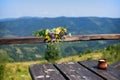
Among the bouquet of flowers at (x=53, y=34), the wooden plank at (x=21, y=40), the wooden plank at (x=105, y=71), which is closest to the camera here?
the wooden plank at (x=105, y=71)

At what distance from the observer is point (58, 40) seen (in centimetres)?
642

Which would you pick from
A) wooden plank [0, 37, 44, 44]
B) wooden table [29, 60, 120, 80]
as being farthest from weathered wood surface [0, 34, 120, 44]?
wooden table [29, 60, 120, 80]

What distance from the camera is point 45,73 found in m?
3.69

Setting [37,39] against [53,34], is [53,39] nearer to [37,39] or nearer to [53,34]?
[53,34]

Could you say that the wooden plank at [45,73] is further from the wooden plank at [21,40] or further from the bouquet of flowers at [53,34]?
the bouquet of flowers at [53,34]

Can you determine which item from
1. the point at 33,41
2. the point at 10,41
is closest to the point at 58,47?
the point at 33,41

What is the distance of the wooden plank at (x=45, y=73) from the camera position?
3.45 m

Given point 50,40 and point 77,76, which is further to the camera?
point 50,40

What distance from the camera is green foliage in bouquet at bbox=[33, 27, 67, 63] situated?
6391 millimetres

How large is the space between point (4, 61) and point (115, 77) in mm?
4105

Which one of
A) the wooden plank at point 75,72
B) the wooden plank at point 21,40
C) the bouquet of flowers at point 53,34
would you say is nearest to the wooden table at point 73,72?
the wooden plank at point 75,72

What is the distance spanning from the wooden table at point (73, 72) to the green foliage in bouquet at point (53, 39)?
2.14 m

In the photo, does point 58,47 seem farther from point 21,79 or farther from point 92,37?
point 21,79

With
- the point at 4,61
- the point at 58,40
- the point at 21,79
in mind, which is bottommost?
the point at 21,79
